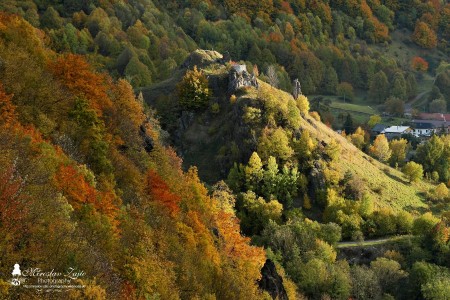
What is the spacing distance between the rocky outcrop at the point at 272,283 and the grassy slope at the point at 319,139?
Answer: 4152 cm

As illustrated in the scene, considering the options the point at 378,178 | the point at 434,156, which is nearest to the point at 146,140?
the point at 378,178

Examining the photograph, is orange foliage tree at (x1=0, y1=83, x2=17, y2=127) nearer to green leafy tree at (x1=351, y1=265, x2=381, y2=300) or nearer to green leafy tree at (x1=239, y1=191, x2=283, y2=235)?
green leafy tree at (x1=351, y1=265, x2=381, y2=300)

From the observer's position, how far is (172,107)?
412 feet

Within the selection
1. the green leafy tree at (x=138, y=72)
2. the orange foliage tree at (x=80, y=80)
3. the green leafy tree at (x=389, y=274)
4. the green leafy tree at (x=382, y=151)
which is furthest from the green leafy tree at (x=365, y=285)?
the green leafy tree at (x=138, y=72)

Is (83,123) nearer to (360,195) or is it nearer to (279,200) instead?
(279,200)

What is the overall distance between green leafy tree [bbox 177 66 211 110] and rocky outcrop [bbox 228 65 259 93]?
5.84 m

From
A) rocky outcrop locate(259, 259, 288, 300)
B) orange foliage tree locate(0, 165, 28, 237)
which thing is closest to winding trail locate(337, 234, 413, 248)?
rocky outcrop locate(259, 259, 288, 300)

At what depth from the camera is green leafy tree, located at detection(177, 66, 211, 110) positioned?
121500 mm

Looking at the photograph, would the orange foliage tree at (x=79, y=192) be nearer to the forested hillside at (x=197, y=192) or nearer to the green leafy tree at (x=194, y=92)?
the forested hillside at (x=197, y=192)

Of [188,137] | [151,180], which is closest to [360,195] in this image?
[188,137]

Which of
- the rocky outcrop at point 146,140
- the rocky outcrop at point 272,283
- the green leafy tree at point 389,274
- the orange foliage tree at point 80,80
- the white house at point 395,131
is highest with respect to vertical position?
the orange foliage tree at point 80,80

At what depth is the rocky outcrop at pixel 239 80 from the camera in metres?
118

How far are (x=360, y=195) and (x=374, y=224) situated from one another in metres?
7.99

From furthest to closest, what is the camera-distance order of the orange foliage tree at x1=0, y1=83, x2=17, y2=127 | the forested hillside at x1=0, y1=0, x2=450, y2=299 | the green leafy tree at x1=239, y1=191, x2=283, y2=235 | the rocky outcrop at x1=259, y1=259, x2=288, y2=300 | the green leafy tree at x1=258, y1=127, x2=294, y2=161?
the green leafy tree at x1=258, y1=127, x2=294, y2=161
the green leafy tree at x1=239, y1=191, x2=283, y2=235
the rocky outcrop at x1=259, y1=259, x2=288, y2=300
the orange foliage tree at x1=0, y1=83, x2=17, y2=127
the forested hillside at x1=0, y1=0, x2=450, y2=299
